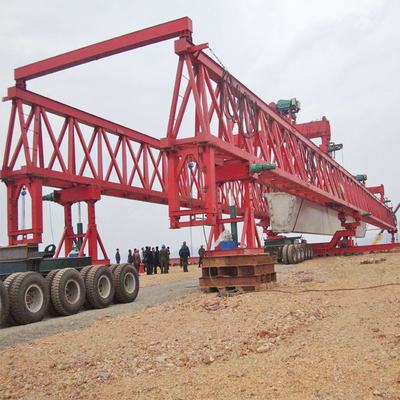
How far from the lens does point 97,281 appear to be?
10594mm

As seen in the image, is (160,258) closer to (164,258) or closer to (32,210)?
(164,258)

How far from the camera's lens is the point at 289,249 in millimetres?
22500

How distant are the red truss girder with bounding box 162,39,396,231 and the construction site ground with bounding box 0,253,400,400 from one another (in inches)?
184

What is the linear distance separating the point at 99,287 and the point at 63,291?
1453mm

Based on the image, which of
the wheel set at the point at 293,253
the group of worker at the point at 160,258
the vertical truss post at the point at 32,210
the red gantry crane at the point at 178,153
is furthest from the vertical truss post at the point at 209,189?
the wheel set at the point at 293,253

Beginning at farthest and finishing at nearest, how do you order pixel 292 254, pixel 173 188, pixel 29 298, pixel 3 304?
pixel 292 254 < pixel 173 188 < pixel 29 298 < pixel 3 304

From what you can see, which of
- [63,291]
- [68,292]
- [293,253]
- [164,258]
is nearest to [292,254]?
[293,253]

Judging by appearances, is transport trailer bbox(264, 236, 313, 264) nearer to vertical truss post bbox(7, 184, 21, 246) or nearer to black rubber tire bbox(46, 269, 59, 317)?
vertical truss post bbox(7, 184, 21, 246)

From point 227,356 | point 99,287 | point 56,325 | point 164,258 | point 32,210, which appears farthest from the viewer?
point 164,258

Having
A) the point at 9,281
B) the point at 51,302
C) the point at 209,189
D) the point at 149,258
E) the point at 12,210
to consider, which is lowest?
the point at 51,302

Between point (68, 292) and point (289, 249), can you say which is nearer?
point (68, 292)

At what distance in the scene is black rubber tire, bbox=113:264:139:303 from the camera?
37.3ft

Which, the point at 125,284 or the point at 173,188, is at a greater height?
the point at 173,188

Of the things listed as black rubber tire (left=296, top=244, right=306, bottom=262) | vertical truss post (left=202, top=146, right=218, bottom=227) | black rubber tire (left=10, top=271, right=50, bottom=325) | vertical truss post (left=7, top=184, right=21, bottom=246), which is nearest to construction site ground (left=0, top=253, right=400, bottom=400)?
black rubber tire (left=10, top=271, right=50, bottom=325)
